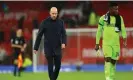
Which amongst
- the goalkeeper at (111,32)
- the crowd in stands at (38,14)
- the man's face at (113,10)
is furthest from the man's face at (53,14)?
the crowd in stands at (38,14)

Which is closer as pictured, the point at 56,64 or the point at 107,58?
the point at 107,58

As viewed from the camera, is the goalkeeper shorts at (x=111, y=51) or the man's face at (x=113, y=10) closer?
the man's face at (x=113, y=10)

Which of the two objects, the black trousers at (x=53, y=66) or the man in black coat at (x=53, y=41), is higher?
the man in black coat at (x=53, y=41)

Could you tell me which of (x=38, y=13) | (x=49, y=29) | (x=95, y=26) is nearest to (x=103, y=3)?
(x=95, y=26)

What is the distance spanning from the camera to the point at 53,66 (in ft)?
46.8

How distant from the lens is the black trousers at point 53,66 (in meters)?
14.1

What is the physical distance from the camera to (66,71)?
78.7ft

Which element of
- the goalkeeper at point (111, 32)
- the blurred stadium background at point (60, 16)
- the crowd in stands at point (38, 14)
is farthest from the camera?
the crowd in stands at point (38, 14)

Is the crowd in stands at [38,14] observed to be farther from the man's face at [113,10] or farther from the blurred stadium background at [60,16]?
the man's face at [113,10]

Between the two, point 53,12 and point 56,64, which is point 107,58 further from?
point 53,12

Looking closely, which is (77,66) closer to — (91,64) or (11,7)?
(91,64)

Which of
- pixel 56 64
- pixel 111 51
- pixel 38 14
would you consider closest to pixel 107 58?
pixel 111 51

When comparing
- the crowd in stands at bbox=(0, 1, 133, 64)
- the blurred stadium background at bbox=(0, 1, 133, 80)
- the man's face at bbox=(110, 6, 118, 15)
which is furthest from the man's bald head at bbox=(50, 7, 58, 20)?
the crowd in stands at bbox=(0, 1, 133, 64)

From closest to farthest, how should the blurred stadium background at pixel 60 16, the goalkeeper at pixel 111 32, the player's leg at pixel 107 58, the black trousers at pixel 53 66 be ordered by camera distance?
the player's leg at pixel 107 58
the goalkeeper at pixel 111 32
the black trousers at pixel 53 66
the blurred stadium background at pixel 60 16
